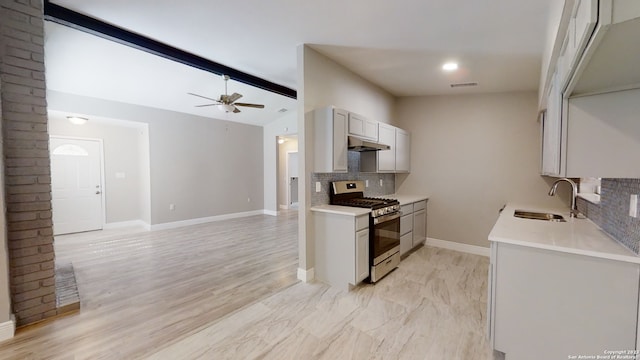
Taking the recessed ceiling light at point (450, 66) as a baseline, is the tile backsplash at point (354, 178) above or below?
below

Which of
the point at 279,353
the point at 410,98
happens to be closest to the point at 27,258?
the point at 279,353

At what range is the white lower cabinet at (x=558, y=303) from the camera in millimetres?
1532

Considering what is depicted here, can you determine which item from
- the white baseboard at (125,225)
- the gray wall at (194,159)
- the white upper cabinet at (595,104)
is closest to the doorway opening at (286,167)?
the gray wall at (194,159)

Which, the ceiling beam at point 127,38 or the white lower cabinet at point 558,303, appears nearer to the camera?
the white lower cabinet at point 558,303

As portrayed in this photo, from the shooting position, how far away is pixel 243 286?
10.3 ft

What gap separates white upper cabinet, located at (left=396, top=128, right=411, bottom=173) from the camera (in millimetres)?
4457

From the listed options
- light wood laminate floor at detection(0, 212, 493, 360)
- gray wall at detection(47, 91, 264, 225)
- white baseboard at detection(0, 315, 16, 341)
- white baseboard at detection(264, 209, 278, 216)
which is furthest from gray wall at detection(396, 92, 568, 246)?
white baseboard at detection(0, 315, 16, 341)

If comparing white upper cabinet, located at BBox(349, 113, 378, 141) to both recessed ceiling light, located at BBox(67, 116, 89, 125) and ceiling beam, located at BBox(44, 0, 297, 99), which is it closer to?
ceiling beam, located at BBox(44, 0, 297, 99)

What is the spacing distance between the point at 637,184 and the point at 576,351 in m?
1.09

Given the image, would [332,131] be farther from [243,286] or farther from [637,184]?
[637,184]

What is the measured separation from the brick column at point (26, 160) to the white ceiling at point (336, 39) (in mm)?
533

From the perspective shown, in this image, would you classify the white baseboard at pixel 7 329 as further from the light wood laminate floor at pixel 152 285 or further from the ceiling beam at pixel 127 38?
the ceiling beam at pixel 127 38

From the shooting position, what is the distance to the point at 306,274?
3193 mm

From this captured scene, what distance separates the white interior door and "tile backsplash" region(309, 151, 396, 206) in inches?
230
